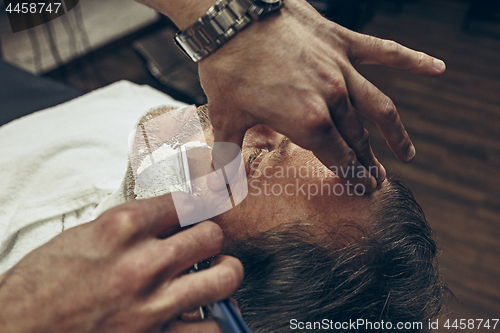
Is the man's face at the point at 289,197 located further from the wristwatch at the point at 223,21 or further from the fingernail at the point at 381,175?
the wristwatch at the point at 223,21

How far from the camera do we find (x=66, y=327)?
552 millimetres

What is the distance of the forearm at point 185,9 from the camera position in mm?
726

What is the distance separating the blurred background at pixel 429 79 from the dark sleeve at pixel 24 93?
85cm

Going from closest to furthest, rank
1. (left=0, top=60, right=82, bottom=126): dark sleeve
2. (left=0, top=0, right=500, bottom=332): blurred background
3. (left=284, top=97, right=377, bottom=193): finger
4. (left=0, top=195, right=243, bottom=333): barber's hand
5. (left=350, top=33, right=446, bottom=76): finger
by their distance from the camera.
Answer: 1. (left=0, top=195, right=243, bottom=333): barber's hand
2. (left=284, top=97, right=377, bottom=193): finger
3. (left=350, top=33, right=446, bottom=76): finger
4. (left=0, top=60, right=82, bottom=126): dark sleeve
5. (left=0, top=0, right=500, bottom=332): blurred background

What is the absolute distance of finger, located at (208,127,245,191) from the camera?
747 mm

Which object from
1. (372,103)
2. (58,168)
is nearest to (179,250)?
(372,103)

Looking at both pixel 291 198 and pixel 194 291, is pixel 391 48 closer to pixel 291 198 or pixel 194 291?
pixel 291 198

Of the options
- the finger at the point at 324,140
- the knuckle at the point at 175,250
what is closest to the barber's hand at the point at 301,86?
the finger at the point at 324,140

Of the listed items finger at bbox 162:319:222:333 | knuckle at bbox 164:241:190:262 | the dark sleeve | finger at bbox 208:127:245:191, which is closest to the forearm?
finger at bbox 208:127:245:191

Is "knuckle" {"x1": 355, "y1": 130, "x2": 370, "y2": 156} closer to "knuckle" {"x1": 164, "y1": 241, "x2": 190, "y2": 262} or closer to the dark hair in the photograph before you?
the dark hair

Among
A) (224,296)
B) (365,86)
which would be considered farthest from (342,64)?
(224,296)

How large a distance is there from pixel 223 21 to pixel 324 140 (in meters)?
0.32

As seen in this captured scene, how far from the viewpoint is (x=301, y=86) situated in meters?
0.67

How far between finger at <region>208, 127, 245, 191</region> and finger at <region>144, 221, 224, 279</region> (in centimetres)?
18
